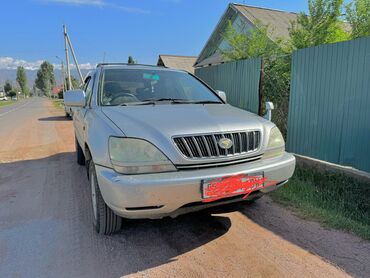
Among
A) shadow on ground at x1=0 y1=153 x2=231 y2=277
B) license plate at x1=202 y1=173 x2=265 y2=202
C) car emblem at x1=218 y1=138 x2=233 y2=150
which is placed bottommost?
shadow on ground at x1=0 y1=153 x2=231 y2=277

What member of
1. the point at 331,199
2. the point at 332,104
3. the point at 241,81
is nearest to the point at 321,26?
the point at 241,81

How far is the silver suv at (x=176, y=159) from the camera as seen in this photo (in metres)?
2.19

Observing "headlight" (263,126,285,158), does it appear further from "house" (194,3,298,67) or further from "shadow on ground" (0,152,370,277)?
"house" (194,3,298,67)

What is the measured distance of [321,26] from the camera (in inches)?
304

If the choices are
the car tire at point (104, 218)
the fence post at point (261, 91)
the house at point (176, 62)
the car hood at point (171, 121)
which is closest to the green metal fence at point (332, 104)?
the fence post at point (261, 91)

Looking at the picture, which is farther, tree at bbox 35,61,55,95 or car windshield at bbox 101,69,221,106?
tree at bbox 35,61,55,95

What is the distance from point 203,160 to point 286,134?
3.78 meters

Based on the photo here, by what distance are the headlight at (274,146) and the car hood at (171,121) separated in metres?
0.12

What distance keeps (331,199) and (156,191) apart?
2.59 m

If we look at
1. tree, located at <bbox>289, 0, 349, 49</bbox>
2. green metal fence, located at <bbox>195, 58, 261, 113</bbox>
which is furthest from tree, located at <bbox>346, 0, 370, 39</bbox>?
green metal fence, located at <bbox>195, 58, 261, 113</bbox>

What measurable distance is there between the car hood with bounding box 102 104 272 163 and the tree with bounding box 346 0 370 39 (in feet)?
19.5

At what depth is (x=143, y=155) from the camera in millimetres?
2248

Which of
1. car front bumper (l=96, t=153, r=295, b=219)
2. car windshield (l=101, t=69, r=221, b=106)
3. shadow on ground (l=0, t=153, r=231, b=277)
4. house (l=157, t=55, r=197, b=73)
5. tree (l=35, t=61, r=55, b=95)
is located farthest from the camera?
tree (l=35, t=61, r=55, b=95)

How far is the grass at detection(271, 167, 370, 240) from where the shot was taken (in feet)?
10.2
